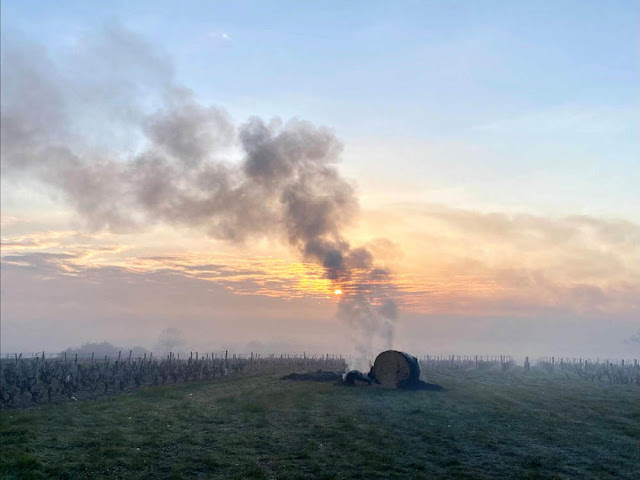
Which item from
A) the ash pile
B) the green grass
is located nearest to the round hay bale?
the ash pile

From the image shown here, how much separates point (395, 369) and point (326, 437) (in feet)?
78.2

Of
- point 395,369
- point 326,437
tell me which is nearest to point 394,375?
point 395,369

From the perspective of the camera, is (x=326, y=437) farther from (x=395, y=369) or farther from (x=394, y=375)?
(x=395, y=369)

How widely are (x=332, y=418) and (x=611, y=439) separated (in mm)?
15288

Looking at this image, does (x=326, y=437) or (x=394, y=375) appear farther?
(x=394, y=375)

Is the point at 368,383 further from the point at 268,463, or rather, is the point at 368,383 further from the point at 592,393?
the point at 268,463

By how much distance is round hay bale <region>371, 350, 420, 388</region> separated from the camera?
5012 cm

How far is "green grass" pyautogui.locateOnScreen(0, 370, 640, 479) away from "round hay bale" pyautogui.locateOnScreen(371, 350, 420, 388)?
19.8 feet

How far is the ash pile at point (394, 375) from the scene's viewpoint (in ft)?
163

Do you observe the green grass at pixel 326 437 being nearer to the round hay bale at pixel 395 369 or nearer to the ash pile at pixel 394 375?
the ash pile at pixel 394 375

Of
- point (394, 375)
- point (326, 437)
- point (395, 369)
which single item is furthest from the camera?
point (395, 369)

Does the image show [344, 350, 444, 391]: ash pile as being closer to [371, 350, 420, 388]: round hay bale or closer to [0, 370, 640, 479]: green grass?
[371, 350, 420, 388]: round hay bale

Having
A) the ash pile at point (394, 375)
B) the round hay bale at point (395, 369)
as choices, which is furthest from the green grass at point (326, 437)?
the round hay bale at point (395, 369)

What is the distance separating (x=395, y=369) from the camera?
167ft
